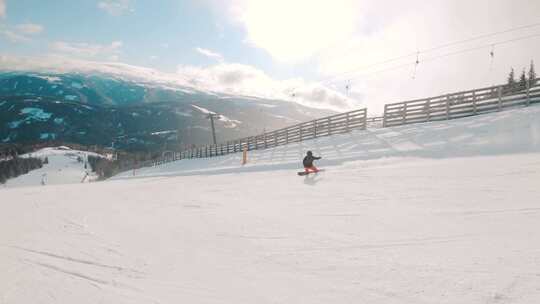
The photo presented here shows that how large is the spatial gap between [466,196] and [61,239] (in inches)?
333

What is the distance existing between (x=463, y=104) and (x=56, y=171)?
522 feet

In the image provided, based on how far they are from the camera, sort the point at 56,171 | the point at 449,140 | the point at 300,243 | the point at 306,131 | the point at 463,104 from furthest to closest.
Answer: the point at 56,171
the point at 306,131
the point at 463,104
the point at 449,140
the point at 300,243

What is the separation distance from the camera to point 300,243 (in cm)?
520

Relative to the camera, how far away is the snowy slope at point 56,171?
389ft

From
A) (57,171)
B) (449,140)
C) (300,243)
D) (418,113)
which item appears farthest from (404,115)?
(57,171)

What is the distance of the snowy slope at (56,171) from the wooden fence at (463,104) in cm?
9724

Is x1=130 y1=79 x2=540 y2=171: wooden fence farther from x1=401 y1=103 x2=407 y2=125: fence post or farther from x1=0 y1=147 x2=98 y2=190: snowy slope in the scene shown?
x1=0 y1=147 x2=98 y2=190: snowy slope

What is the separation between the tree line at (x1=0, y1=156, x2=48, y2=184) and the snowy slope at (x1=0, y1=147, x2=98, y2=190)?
2319mm

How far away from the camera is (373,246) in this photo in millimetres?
4809

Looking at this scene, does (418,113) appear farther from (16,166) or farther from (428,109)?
(16,166)

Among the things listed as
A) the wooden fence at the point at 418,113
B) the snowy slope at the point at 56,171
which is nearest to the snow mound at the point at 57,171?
the snowy slope at the point at 56,171

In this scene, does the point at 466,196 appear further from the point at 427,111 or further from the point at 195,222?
the point at 427,111

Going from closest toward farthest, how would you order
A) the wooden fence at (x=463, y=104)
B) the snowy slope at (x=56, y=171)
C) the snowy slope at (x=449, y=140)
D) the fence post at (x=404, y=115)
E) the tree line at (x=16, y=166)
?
the snowy slope at (x=449, y=140), the wooden fence at (x=463, y=104), the fence post at (x=404, y=115), the snowy slope at (x=56, y=171), the tree line at (x=16, y=166)

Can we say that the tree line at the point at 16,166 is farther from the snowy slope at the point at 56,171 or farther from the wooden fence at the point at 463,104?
the wooden fence at the point at 463,104
